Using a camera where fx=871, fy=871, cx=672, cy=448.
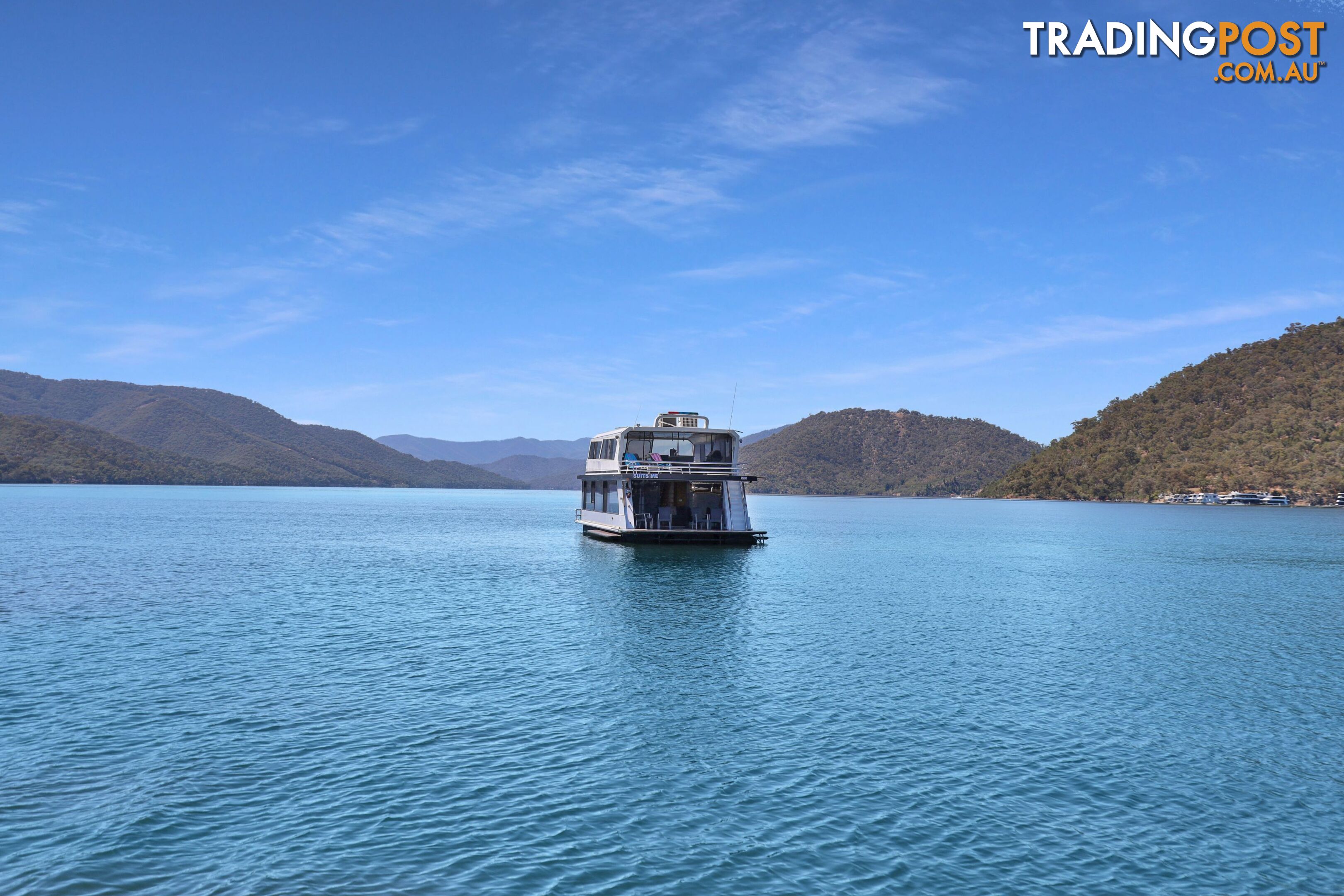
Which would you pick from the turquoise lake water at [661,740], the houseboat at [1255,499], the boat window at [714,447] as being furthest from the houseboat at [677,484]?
the houseboat at [1255,499]

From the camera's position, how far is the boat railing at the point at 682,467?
5156 centimetres

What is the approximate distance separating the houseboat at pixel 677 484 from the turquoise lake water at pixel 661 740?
14.3 m

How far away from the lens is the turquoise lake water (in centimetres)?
1031

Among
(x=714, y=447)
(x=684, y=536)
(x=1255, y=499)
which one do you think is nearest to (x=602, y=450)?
(x=714, y=447)

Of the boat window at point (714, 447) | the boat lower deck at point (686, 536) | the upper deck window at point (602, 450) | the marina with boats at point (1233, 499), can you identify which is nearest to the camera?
the boat lower deck at point (686, 536)

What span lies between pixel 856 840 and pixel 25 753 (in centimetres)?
1294

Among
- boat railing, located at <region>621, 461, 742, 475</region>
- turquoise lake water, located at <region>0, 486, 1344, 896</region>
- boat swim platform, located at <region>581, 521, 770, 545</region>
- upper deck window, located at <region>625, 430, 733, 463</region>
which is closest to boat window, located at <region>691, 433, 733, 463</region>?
upper deck window, located at <region>625, 430, 733, 463</region>

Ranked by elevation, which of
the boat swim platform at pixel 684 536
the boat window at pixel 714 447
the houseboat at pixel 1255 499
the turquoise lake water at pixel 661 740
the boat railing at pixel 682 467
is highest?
the boat window at pixel 714 447

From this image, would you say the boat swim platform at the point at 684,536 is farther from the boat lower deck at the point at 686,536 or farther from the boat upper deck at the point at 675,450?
the boat upper deck at the point at 675,450

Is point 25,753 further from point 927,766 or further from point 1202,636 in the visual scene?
point 1202,636

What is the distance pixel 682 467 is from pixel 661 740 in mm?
36320

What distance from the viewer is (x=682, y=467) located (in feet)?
169

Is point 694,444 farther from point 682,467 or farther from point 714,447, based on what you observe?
point 682,467

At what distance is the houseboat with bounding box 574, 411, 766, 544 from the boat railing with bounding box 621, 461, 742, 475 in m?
0.05
